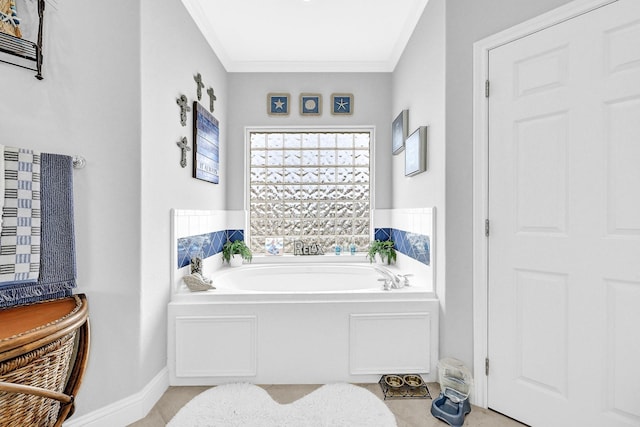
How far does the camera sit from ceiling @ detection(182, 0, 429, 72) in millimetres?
2357

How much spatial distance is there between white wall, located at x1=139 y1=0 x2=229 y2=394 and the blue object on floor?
1.70m

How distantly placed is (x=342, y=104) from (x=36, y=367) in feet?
10.1

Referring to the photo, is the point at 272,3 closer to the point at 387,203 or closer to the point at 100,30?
the point at 100,30

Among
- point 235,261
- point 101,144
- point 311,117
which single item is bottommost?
point 235,261

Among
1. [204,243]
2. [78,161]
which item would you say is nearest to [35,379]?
[78,161]

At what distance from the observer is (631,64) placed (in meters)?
1.37

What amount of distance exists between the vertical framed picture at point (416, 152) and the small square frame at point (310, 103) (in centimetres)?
113

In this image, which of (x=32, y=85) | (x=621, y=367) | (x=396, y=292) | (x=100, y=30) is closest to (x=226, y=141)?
(x=100, y=30)

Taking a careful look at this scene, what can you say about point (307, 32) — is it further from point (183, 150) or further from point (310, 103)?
point (183, 150)

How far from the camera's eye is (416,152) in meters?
2.39

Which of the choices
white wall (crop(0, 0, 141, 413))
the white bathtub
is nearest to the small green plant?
the white bathtub

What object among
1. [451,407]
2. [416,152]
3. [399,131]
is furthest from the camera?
[399,131]

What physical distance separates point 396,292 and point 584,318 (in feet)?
3.20

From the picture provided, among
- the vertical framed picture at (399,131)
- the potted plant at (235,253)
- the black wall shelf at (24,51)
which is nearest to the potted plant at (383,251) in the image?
the vertical framed picture at (399,131)
